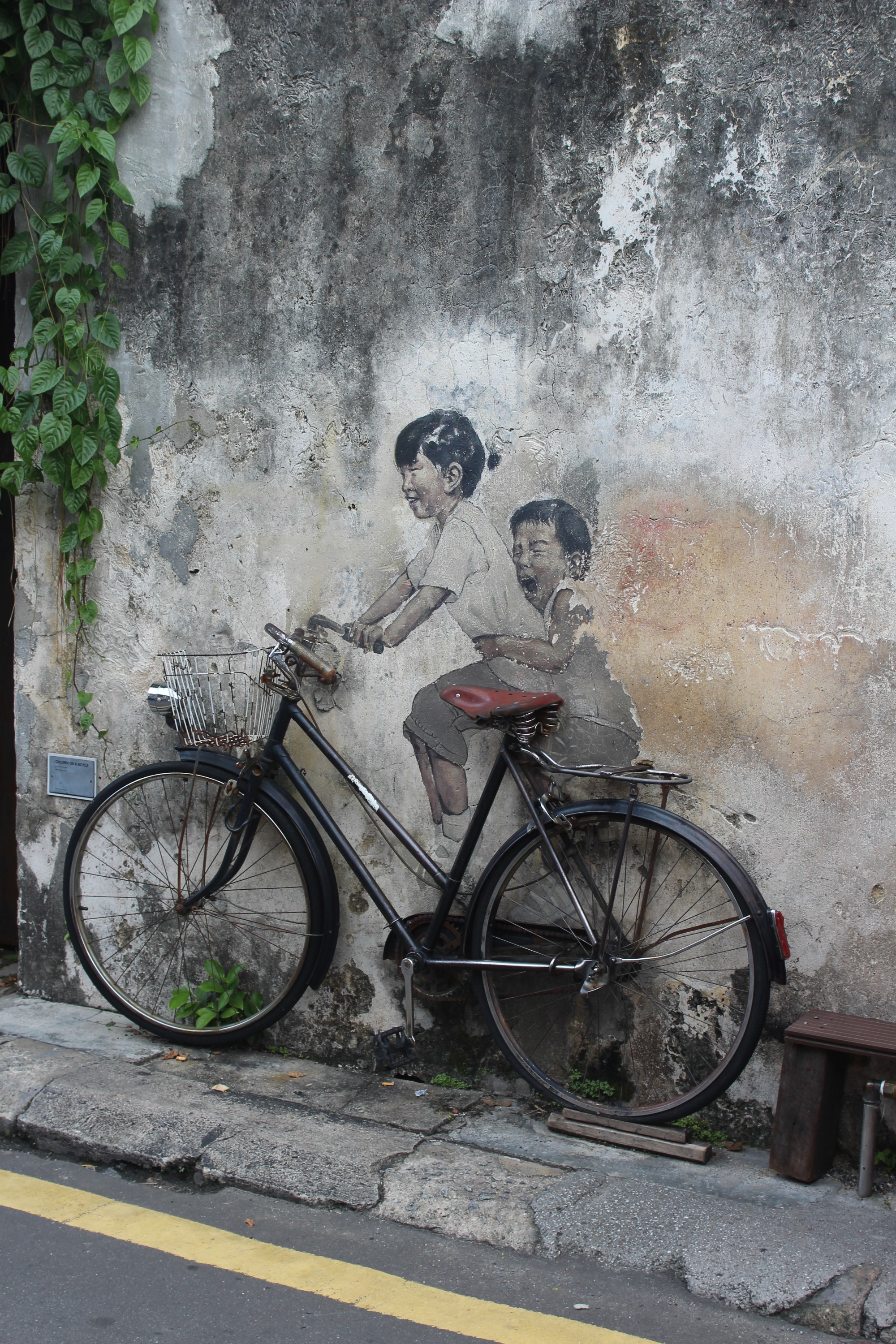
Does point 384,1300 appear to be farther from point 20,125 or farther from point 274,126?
point 20,125

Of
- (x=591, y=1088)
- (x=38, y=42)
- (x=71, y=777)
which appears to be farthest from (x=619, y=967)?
(x=38, y=42)

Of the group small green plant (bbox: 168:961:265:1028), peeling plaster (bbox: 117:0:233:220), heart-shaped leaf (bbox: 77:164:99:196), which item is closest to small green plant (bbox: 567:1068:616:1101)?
small green plant (bbox: 168:961:265:1028)

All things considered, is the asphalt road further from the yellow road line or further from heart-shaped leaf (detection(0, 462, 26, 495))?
heart-shaped leaf (detection(0, 462, 26, 495))

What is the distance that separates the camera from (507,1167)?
3271mm

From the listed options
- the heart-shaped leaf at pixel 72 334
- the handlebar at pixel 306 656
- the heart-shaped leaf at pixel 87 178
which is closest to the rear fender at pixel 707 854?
the handlebar at pixel 306 656

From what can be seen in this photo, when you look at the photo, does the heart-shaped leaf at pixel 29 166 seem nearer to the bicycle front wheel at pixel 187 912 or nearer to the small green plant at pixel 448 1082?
the bicycle front wheel at pixel 187 912

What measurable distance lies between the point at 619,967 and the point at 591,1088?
1.51ft

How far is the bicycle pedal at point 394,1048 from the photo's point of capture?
12.5 feet

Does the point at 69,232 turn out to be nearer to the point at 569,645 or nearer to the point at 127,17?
the point at 127,17

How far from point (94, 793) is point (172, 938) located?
0.69 m

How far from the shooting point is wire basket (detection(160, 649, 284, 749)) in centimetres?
409

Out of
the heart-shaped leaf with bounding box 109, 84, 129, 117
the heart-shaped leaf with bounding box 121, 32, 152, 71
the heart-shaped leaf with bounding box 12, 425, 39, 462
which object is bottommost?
the heart-shaped leaf with bounding box 12, 425, 39, 462

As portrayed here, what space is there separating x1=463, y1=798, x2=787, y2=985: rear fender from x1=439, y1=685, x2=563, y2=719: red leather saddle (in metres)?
0.36

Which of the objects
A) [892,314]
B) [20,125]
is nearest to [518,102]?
[892,314]
